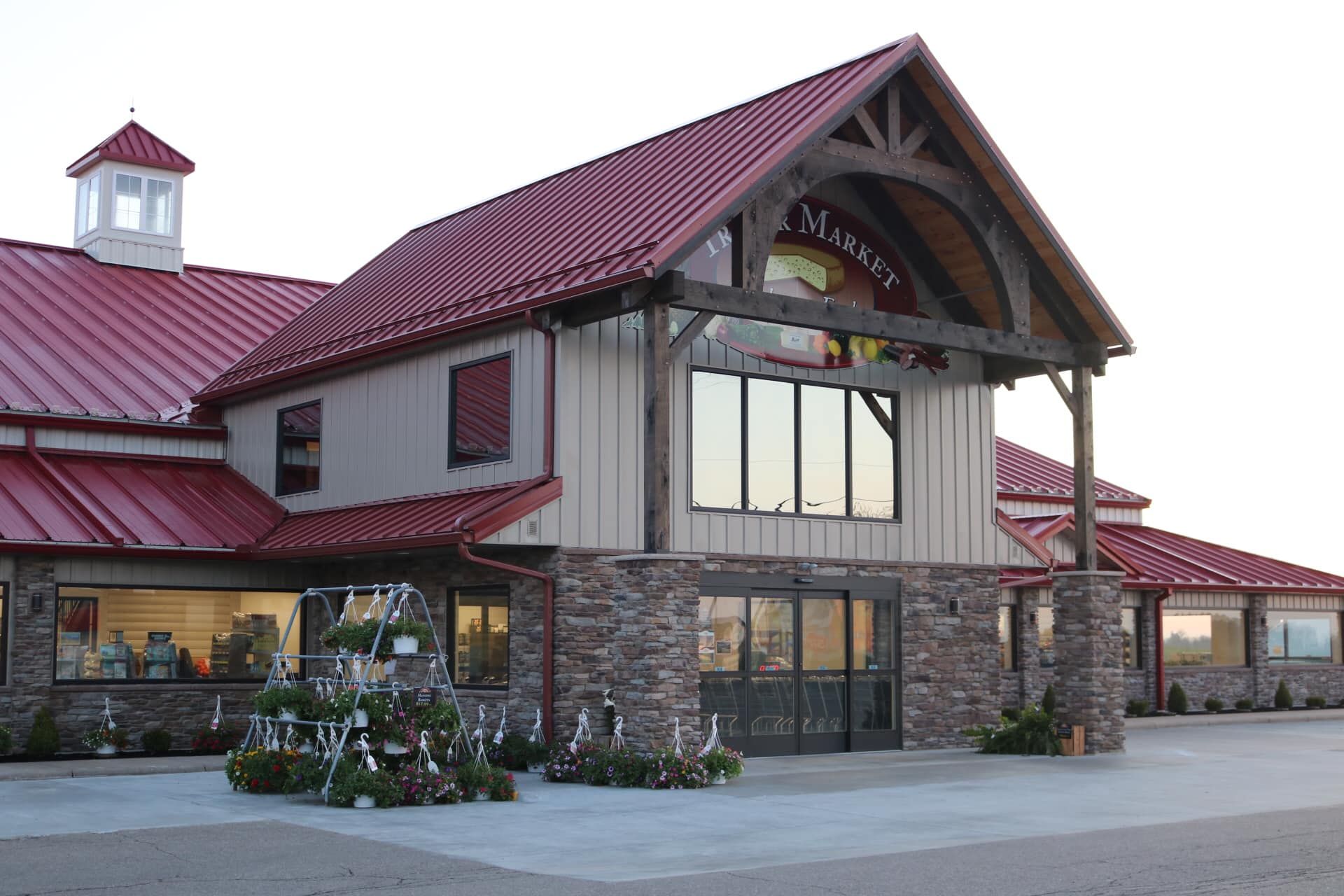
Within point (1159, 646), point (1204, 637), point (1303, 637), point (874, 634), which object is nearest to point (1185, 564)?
point (1204, 637)

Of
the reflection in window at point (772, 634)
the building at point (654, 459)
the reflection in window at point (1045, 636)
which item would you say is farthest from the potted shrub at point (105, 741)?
the reflection in window at point (1045, 636)

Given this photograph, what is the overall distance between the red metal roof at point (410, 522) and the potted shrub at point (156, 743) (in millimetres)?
2856

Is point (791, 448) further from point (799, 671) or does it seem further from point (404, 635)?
point (404, 635)

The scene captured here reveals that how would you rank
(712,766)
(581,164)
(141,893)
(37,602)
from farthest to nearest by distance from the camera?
(581,164) < (37,602) < (712,766) < (141,893)

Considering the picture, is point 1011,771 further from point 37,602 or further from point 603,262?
point 37,602

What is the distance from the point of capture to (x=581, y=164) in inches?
938

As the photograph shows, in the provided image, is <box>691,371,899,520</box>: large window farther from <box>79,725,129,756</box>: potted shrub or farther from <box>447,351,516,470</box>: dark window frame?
<box>79,725,129,756</box>: potted shrub

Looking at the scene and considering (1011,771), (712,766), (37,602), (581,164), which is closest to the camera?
(712,766)

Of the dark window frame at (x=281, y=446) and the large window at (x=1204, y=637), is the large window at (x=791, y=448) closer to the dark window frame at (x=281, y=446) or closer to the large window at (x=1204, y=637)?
the dark window frame at (x=281, y=446)

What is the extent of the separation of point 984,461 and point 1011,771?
6.13 meters

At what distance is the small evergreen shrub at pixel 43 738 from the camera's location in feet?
63.9

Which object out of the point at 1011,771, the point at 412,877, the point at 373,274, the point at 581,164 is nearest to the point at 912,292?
the point at 581,164

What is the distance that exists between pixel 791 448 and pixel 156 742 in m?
9.69

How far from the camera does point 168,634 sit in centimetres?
2172
